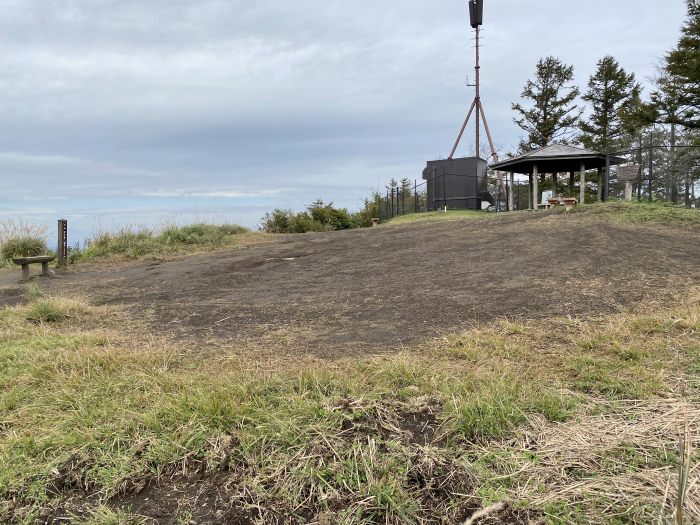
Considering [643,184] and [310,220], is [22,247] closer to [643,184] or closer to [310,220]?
[310,220]

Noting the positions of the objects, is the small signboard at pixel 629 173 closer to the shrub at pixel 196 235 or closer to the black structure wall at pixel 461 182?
the black structure wall at pixel 461 182

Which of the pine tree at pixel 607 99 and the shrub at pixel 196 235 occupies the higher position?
the pine tree at pixel 607 99

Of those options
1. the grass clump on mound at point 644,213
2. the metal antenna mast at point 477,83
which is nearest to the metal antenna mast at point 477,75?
the metal antenna mast at point 477,83

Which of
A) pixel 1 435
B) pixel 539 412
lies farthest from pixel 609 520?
pixel 1 435

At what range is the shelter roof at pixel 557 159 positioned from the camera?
1508 centimetres

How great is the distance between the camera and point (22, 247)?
35.6 ft

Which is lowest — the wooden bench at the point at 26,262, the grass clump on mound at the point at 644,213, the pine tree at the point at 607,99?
the wooden bench at the point at 26,262

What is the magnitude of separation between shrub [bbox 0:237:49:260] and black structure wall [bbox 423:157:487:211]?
46.7 feet

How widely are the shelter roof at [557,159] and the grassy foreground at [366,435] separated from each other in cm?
1375

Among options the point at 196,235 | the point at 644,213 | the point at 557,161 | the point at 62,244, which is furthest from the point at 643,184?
the point at 62,244

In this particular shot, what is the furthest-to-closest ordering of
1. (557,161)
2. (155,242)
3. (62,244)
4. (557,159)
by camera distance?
1. (557,161)
2. (557,159)
3. (155,242)
4. (62,244)

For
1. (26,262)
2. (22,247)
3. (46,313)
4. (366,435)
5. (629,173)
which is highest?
(629,173)

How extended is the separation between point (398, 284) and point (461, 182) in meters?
14.8

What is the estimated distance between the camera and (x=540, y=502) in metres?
1.52
